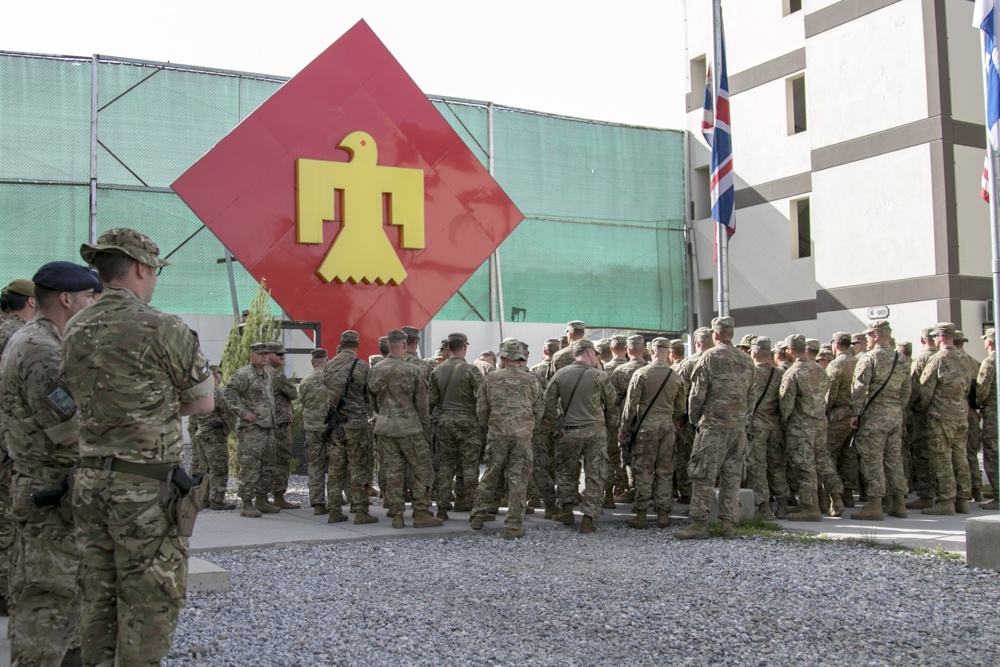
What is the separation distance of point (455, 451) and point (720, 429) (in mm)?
3110

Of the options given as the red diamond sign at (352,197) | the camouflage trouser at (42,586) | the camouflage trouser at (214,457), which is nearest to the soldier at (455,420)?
the camouflage trouser at (214,457)

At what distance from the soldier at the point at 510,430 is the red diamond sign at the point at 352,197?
5231 mm

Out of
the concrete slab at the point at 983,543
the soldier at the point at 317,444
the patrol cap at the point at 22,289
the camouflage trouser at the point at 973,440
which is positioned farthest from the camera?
the camouflage trouser at the point at 973,440

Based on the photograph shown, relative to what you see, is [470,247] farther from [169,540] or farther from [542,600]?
[169,540]

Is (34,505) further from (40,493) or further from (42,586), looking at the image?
(42,586)

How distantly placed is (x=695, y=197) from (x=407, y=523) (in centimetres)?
1719

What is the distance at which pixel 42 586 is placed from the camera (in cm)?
403

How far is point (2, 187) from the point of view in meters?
17.4

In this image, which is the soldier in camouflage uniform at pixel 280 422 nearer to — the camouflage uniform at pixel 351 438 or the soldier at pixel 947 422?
the camouflage uniform at pixel 351 438

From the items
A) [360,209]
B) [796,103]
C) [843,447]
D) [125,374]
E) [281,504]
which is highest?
[796,103]

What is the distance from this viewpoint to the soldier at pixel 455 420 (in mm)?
9867

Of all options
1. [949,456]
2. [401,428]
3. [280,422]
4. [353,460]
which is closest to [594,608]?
[401,428]

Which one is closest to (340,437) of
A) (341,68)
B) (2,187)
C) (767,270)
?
(341,68)

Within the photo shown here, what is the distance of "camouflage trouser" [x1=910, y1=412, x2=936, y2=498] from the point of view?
34.4 feet
